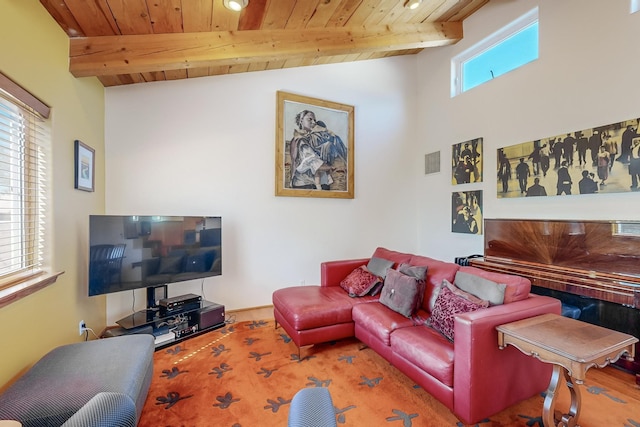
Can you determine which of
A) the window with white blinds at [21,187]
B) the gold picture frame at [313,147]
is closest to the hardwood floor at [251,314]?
the gold picture frame at [313,147]

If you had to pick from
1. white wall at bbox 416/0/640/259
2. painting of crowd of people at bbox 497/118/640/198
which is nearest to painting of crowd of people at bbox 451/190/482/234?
white wall at bbox 416/0/640/259

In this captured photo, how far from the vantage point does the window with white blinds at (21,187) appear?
184 cm

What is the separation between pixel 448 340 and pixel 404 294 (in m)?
0.56

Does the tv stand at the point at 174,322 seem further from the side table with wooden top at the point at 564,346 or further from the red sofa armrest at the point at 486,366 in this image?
the side table with wooden top at the point at 564,346

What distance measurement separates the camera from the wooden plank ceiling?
234 centimetres

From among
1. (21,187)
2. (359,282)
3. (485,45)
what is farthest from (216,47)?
(485,45)

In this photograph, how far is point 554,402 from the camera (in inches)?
62.3

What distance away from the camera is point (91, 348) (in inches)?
74.2

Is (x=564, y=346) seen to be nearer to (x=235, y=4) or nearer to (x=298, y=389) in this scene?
(x=298, y=389)

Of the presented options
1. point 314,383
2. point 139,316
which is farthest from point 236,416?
point 139,316

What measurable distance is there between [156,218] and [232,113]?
1661 mm

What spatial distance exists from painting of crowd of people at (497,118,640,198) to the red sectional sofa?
151 centimetres

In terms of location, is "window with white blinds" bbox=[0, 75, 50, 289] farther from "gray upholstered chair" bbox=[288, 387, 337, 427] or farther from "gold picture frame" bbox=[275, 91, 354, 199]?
"gold picture frame" bbox=[275, 91, 354, 199]

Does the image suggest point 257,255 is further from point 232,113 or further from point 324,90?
point 324,90
